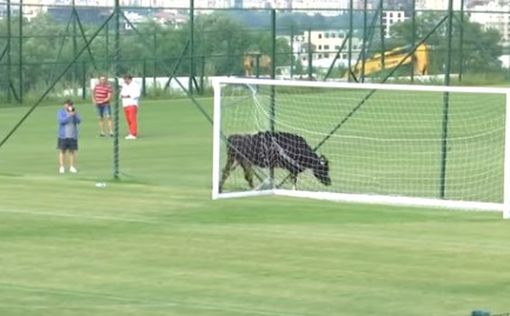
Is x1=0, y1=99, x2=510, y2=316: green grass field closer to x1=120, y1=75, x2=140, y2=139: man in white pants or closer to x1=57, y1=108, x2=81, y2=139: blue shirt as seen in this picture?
x1=57, y1=108, x2=81, y2=139: blue shirt

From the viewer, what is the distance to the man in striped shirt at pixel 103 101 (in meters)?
41.3

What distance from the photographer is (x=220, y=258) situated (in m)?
20.2

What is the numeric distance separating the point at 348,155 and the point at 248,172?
385 centimetres

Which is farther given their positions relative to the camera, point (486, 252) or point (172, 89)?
point (172, 89)

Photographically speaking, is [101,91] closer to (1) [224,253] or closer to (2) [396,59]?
(2) [396,59]

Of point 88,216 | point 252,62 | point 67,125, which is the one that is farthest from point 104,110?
point 252,62

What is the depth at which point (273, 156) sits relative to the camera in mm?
28047

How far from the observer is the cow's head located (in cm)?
2783

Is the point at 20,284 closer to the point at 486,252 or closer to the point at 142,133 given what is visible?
the point at 486,252

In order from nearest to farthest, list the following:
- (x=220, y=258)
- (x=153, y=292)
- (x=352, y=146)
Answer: (x=153, y=292), (x=220, y=258), (x=352, y=146)

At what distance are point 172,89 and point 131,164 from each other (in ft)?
73.8

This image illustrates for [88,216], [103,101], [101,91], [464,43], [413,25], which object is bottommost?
[88,216]

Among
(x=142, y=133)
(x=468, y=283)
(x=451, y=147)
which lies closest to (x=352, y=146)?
(x=451, y=147)

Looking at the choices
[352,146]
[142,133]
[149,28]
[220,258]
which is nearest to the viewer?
[220,258]
